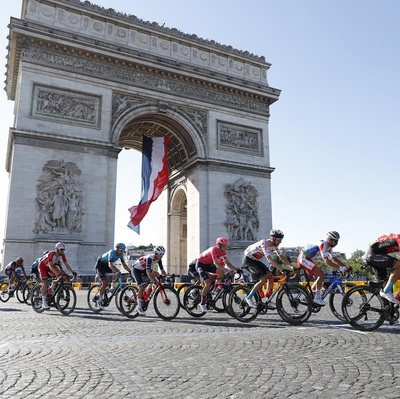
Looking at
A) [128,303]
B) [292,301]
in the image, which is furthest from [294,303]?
[128,303]

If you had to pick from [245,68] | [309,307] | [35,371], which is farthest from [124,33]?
[35,371]

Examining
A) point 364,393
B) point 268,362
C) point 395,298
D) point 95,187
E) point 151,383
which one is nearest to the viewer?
point 364,393

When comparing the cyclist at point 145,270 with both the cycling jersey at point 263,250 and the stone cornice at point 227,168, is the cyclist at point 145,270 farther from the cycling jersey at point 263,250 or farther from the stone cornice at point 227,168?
the stone cornice at point 227,168

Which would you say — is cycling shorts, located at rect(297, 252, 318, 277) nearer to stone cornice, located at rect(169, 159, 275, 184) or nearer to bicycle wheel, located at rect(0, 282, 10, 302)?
bicycle wheel, located at rect(0, 282, 10, 302)

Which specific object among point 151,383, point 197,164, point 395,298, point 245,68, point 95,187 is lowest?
point 151,383

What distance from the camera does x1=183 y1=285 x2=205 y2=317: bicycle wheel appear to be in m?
9.29

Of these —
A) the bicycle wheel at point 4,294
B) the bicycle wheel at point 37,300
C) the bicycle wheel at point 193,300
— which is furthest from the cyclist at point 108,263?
the bicycle wheel at point 4,294

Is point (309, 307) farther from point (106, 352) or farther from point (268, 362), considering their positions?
point (106, 352)

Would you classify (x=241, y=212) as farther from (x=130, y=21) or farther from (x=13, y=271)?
(x=13, y=271)

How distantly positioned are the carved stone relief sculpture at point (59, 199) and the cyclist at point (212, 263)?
13.7 m

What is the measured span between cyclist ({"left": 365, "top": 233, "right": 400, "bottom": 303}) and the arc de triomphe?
1745 cm

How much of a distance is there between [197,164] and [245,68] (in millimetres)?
8490

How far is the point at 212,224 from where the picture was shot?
84.7 ft

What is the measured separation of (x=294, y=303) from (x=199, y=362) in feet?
11.5
